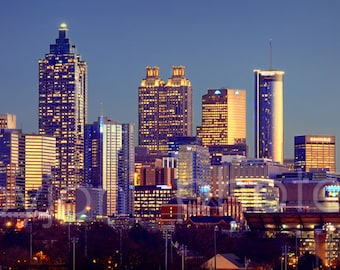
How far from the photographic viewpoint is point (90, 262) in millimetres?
123500

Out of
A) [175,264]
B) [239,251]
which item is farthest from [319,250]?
[175,264]

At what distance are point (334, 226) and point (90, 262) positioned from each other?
69404 millimetres

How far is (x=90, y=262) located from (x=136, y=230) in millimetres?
59660

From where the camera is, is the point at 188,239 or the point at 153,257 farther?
the point at 188,239

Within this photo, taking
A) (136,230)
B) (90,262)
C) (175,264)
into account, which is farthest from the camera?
(136,230)

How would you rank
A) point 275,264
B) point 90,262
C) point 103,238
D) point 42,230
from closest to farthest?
point 90,262 → point 275,264 → point 103,238 → point 42,230

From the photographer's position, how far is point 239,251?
6230 inches

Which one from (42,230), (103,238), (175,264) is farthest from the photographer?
(42,230)

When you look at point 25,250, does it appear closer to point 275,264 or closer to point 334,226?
point 275,264

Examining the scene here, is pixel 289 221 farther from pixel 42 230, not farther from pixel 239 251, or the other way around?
pixel 239 251

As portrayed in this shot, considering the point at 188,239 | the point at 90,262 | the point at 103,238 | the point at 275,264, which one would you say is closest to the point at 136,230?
the point at 188,239

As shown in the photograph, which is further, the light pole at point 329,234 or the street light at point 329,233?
the street light at point 329,233

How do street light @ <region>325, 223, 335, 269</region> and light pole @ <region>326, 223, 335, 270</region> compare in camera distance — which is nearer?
light pole @ <region>326, 223, 335, 270</region>

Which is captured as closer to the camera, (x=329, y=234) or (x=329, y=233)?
(x=329, y=234)
